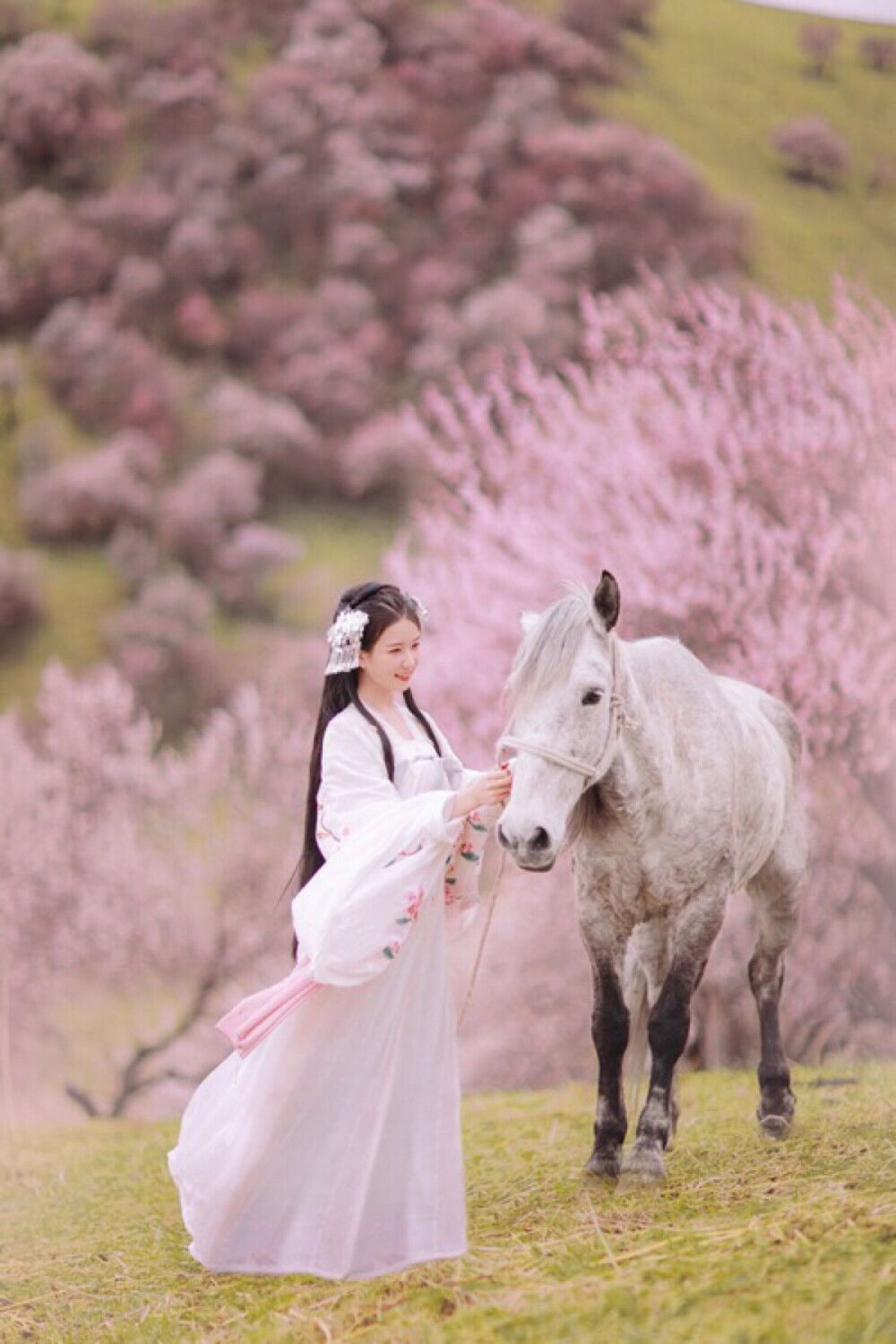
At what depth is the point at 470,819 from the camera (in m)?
2.33

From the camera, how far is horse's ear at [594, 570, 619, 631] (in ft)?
7.33

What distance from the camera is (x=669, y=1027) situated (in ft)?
7.93

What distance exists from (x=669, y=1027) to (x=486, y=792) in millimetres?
615

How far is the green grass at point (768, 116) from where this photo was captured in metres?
4.82

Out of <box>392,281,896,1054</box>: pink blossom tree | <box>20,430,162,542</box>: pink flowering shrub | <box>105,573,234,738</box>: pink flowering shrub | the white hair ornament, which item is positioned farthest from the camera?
<box>20,430,162,542</box>: pink flowering shrub

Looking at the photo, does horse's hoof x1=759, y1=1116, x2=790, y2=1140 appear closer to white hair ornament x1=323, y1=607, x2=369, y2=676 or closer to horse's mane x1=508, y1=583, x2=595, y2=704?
horse's mane x1=508, y1=583, x2=595, y2=704

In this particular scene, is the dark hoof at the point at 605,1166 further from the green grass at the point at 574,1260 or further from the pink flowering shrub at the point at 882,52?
the pink flowering shrub at the point at 882,52

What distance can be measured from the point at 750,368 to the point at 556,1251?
124 inches

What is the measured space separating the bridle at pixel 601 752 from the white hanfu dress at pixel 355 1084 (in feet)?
0.45

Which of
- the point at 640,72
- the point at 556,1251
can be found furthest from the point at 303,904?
the point at 640,72

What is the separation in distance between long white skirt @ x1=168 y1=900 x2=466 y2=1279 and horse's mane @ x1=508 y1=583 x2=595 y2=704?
0.40 meters

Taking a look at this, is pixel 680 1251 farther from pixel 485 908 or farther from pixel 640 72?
pixel 640 72

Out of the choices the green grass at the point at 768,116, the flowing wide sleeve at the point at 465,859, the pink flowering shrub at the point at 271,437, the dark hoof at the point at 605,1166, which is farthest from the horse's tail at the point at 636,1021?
the green grass at the point at 768,116

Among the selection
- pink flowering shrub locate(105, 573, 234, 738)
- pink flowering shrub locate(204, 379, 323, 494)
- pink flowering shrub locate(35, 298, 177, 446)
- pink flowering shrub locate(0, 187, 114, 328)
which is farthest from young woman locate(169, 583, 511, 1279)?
pink flowering shrub locate(0, 187, 114, 328)
